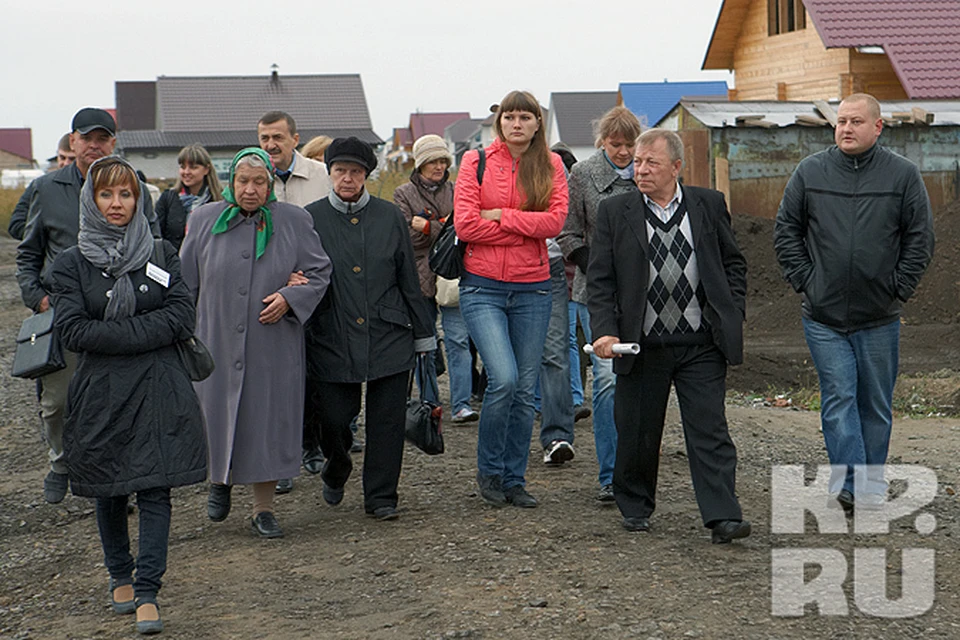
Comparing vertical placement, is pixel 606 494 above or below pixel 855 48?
below

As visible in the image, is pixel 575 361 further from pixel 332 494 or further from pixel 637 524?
pixel 637 524

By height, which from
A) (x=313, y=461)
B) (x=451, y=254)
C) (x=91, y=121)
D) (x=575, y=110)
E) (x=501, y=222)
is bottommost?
(x=313, y=461)

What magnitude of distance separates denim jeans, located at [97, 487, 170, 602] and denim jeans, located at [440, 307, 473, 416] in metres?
3.91

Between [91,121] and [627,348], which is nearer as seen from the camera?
[627,348]

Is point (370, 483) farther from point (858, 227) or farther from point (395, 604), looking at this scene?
point (858, 227)

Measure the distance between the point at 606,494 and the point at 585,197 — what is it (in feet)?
5.18

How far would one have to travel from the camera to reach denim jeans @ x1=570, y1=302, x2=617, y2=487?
6.47m

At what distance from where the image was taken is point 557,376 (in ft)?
24.0

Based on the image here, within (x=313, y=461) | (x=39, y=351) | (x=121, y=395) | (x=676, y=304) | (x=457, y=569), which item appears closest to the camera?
(x=121, y=395)

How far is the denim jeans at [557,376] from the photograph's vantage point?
7.03 m

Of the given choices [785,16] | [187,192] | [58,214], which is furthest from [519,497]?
[785,16]

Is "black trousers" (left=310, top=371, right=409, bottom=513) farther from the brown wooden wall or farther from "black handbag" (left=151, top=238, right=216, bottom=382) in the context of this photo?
the brown wooden wall

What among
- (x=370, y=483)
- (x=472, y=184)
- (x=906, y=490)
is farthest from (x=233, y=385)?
(x=906, y=490)

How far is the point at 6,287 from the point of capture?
1105 inches
